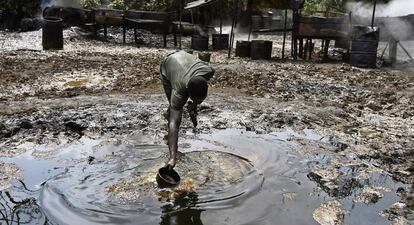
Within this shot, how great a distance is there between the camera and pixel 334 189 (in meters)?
4.17

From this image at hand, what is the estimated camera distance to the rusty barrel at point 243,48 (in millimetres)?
13320

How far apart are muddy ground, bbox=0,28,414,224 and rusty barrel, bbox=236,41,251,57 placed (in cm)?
171

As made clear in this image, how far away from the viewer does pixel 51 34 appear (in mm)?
13031

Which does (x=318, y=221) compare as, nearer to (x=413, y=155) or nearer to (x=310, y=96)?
(x=413, y=155)

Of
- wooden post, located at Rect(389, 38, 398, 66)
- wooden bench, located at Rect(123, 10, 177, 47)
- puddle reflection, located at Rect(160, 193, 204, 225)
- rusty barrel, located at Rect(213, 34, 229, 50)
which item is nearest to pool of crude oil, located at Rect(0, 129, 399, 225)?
puddle reflection, located at Rect(160, 193, 204, 225)

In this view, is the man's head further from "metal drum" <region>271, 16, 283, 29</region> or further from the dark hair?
"metal drum" <region>271, 16, 283, 29</region>

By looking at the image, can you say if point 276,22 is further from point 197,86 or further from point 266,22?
point 197,86

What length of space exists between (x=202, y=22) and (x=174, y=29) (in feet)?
19.2

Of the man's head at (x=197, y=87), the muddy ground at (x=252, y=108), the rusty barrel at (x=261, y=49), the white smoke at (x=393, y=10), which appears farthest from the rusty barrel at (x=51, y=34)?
the man's head at (x=197, y=87)

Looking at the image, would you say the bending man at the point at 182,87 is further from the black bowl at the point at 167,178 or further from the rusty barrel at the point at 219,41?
the rusty barrel at the point at 219,41

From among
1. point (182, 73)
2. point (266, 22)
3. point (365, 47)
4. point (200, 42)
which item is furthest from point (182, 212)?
point (266, 22)

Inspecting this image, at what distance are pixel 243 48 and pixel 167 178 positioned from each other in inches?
388

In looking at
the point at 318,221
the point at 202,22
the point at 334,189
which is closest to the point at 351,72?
the point at 334,189

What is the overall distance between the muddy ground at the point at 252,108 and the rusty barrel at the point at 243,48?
1.71 m
